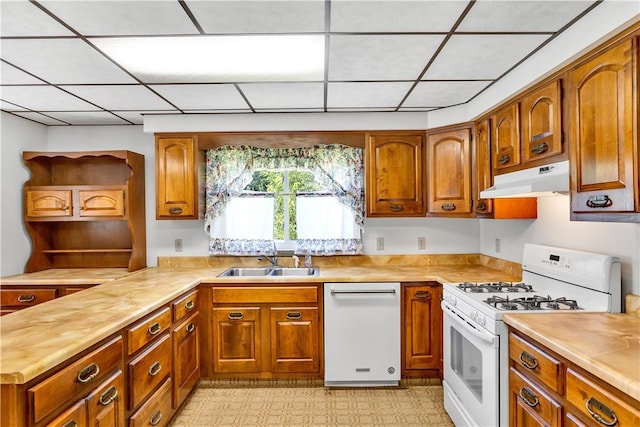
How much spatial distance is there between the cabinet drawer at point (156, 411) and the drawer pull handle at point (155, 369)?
0.12 meters

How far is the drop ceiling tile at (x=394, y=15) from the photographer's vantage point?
153 cm

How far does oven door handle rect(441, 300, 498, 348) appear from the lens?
73.3 inches

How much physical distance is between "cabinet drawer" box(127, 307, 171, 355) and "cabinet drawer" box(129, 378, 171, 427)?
34 centimetres

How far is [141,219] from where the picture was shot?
353cm

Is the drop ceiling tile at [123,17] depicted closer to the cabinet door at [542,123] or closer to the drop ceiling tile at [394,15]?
the drop ceiling tile at [394,15]

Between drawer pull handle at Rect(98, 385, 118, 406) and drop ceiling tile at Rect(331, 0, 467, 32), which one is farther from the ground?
drop ceiling tile at Rect(331, 0, 467, 32)

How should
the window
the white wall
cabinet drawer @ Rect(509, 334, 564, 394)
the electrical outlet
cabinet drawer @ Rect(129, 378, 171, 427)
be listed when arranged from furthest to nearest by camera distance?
the electrical outlet < the window < the white wall < cabinet drawer @ Rect(129, 378, 171, 427) < cabinet drawer @ Rect(509, 334, 564, 394)

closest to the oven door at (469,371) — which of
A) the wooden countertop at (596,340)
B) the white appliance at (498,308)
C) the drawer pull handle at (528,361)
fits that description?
the white appliance at (498,308)

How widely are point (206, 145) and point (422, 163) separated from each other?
6.37 feet

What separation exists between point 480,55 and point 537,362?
159 cm

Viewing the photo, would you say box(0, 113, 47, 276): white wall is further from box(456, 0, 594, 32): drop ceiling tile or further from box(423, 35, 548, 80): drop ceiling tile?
box(456, 0, 594, 32): drop ceiling tile

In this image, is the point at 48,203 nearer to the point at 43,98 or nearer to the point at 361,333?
the point at 43,98

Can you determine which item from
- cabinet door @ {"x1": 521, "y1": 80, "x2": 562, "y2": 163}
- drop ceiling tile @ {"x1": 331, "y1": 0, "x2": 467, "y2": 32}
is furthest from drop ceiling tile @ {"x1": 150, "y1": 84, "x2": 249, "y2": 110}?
cabinet door @ {"x1": 521, "y1": 80, "x2": 562, "y2": 163}

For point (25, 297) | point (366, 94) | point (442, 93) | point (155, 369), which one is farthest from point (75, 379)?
point (442, 93)
